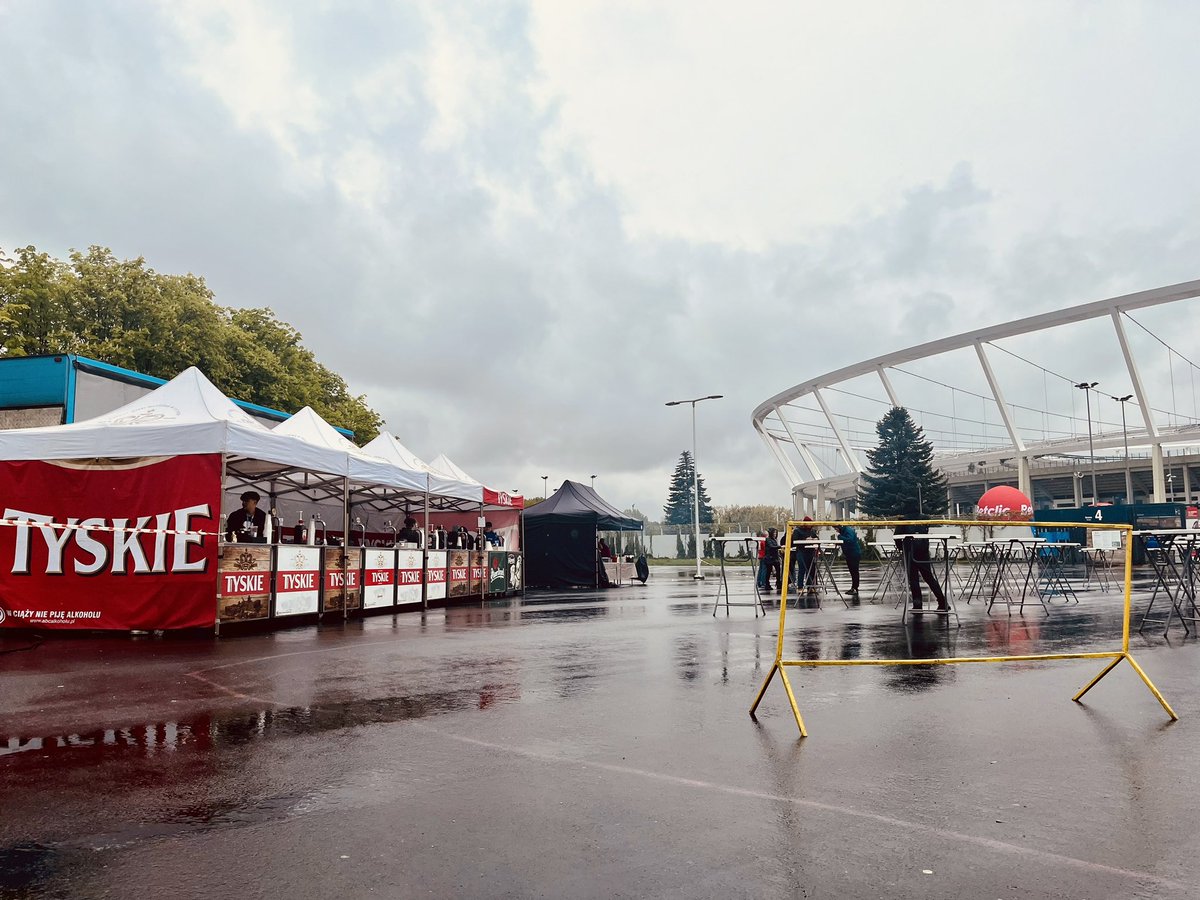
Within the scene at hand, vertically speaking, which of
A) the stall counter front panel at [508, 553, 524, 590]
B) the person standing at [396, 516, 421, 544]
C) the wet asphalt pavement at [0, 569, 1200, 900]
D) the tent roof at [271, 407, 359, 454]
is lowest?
the wet asphalt pavement at [0, 569, 1200, 900]

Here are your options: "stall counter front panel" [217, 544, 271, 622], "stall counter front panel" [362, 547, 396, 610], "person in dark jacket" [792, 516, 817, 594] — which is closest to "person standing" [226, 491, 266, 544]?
"stall counter front panel" [217, 544, 271, 622]

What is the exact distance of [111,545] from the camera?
464 inches

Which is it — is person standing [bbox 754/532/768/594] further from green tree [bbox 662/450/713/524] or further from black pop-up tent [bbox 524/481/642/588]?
green tree [bbox 662/450/713/524]

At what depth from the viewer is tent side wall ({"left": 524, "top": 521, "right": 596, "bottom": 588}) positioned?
27609 mm

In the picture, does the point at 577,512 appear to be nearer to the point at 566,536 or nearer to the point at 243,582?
the point at 566,536

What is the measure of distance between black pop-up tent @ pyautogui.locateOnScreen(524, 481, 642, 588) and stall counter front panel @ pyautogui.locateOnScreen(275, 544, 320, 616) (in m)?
13.6

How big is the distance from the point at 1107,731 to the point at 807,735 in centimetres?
198

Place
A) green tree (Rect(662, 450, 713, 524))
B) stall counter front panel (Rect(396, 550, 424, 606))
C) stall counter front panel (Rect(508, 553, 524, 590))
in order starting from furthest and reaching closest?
green tree (Rect(662, 450, 713, 524)) < stall counter front panel (Rect(508, 553, 524, 590)) < stall counter front panel (Rect(396, 550, 424, 606))

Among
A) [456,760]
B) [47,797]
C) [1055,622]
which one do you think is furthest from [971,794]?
[1055,622]

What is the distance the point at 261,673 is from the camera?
7996 mm

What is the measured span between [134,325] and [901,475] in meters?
47.2

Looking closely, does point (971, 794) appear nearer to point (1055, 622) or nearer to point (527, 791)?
point (527, 791)

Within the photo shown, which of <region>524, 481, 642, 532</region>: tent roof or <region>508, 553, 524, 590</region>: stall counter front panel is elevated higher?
<region>524, 481, 642, 532</region>: tent roof

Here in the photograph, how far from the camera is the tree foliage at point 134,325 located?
33594 mm
